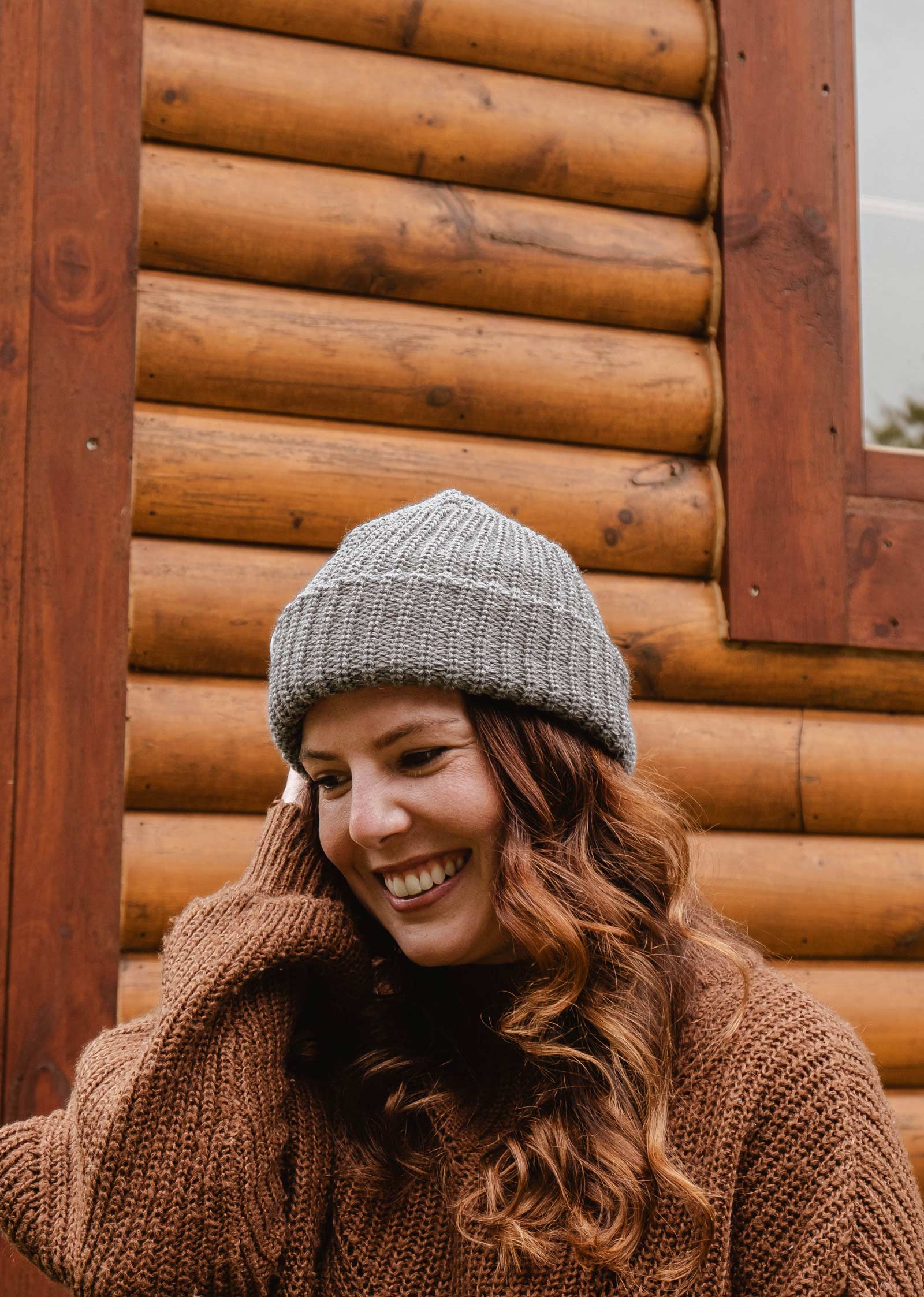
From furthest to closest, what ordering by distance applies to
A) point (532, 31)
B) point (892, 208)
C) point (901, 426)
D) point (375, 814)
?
point (892, 208) < point (901, 426) < point (532, 31) < point (375, 814)

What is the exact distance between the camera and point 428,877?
2.01 m

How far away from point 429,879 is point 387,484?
133cm

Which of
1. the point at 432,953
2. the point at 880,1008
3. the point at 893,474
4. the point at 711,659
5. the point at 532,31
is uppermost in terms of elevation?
the point at 532,31

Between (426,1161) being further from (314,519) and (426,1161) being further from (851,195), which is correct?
(851,195)

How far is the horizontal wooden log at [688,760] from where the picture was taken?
2.89m

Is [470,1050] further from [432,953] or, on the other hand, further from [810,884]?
[810,884]

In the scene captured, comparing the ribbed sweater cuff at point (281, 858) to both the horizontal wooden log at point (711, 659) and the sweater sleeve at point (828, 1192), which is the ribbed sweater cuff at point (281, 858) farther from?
the horizontal wooden log at point (711, 659)

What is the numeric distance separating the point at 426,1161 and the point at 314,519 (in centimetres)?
154

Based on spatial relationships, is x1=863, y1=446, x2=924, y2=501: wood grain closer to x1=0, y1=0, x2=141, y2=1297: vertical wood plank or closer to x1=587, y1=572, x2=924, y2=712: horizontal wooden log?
x1=587, y1=572, x2=924, y2=712: horizontal wooden log

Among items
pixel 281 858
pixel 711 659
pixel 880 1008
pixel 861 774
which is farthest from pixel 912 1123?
pixel 281 858

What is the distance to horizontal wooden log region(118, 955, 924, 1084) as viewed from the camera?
3256mm

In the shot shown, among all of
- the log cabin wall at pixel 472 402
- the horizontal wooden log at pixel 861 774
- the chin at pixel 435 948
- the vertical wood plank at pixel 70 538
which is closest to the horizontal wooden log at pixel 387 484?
the log cabin wall at pixel 472 402

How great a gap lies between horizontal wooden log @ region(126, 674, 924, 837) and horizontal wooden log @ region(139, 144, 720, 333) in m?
1.02

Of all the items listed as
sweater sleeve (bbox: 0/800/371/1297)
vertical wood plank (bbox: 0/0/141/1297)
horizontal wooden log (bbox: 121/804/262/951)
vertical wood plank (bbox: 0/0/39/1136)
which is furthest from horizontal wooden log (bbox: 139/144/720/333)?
sweater sleeve (bbox: 0/800/371/1297)
